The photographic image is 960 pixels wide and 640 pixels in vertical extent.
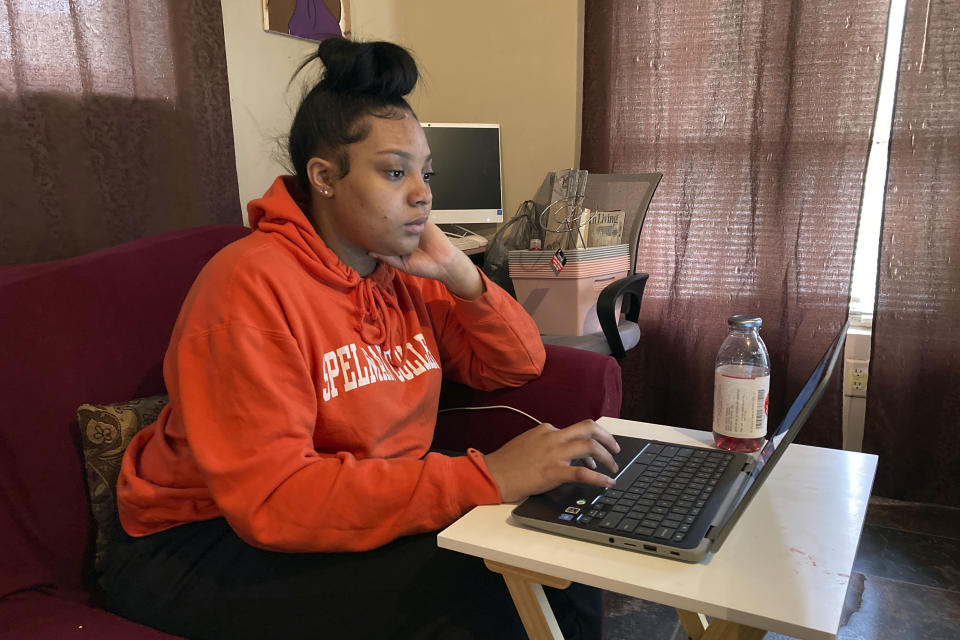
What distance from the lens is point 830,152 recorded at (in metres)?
2.48

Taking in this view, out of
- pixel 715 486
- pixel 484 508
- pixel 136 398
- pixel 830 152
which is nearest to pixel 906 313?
pixel 830 152

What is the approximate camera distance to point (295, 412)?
36.8 inches

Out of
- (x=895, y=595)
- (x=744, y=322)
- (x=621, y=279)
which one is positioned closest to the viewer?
(x=744, y=322)

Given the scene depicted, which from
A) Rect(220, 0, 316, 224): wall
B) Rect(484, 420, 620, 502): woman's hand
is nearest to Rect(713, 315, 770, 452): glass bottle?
Rect(484, 420, 620, 502): woman's hand

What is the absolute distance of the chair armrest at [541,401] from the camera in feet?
4.62

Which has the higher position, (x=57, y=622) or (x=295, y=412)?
(x=295, y=412)

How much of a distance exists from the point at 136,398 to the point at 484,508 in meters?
0.72

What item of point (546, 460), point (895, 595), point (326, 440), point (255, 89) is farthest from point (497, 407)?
point (255, 89)

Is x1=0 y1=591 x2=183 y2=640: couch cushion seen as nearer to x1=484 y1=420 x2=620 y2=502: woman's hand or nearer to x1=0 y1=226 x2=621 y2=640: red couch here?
x1=0 y1=226 x2=621 y2=640: red couch

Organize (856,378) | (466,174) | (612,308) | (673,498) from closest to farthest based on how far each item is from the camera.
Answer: (673,498) < (612,308) < (856,378) < (466,174)

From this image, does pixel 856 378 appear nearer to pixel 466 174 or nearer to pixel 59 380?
pixel 466 174

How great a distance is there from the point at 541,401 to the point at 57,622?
2.87ft

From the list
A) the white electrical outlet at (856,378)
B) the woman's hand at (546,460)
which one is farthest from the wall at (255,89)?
the white electrical outlet at (856,378)

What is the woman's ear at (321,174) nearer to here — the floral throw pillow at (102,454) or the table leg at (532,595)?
the floral throw pillow at (102,454)
